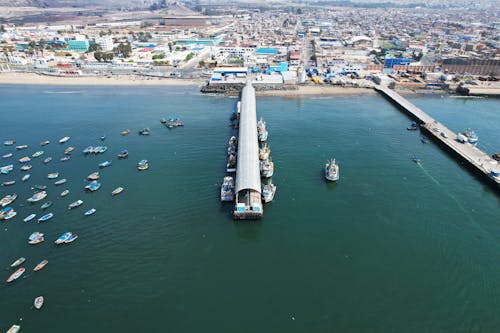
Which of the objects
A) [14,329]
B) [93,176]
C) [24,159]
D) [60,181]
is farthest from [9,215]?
[14,329]

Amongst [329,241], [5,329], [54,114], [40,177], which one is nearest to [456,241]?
[329,241]

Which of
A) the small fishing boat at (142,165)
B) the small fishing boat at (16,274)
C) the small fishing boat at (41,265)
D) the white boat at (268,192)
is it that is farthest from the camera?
the small fishing boat at (142,165)

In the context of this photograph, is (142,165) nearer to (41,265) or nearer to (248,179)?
(248,179)

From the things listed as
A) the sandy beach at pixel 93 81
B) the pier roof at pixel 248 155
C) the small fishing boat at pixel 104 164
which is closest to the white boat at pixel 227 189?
the pier roof at pixel 248 155

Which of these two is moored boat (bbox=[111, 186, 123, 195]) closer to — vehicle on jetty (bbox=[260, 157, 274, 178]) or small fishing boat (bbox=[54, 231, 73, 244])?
small fishing boat (bbox=[54, 231, 73, 244])

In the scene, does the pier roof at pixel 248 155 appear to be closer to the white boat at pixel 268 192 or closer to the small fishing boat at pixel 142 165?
the white boat at pixel 268 192

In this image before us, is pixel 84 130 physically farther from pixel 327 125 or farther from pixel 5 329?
pixel 327 125
